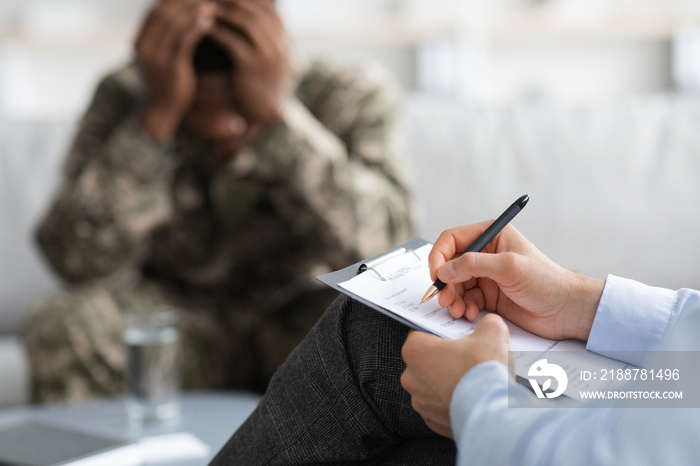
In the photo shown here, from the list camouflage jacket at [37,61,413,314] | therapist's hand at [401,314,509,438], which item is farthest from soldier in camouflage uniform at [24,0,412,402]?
therapist's hand at [401,314,509,438]

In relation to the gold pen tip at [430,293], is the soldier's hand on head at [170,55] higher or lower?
higher

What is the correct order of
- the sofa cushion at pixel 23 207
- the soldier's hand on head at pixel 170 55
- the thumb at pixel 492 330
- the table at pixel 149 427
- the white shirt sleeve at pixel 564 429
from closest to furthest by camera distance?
the white shirt sleeve at pixel 564 429 → the thumb at pixel 492 330 → the table at pixel 149 427 → the soldier's hand on head at pixel 170 55 → the sofa cushion at pixel 23 207

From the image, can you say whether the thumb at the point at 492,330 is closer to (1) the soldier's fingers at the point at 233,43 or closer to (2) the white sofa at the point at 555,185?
(2) the white sofa at the point at 555,185

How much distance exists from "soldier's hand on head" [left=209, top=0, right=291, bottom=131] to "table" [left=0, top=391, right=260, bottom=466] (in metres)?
0.49

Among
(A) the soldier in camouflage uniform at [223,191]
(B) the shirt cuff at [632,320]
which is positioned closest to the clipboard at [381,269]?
(B) the shirt cuff at [632,320]

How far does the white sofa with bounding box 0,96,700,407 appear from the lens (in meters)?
1.29

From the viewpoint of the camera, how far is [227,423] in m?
0.90

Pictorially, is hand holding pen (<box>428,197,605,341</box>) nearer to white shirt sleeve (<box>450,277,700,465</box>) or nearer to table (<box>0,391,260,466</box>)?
white shirt sleeve (<box>450,277,700,465</box>)

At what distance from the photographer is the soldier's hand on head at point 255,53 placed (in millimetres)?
1236

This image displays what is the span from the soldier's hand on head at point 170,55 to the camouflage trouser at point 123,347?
0.31 metres

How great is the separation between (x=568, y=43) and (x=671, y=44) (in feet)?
1.42

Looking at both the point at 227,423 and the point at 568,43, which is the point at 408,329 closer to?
the point at 227,423

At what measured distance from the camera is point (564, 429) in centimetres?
37

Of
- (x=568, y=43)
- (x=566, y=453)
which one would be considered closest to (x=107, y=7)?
(x=568, y=43)
